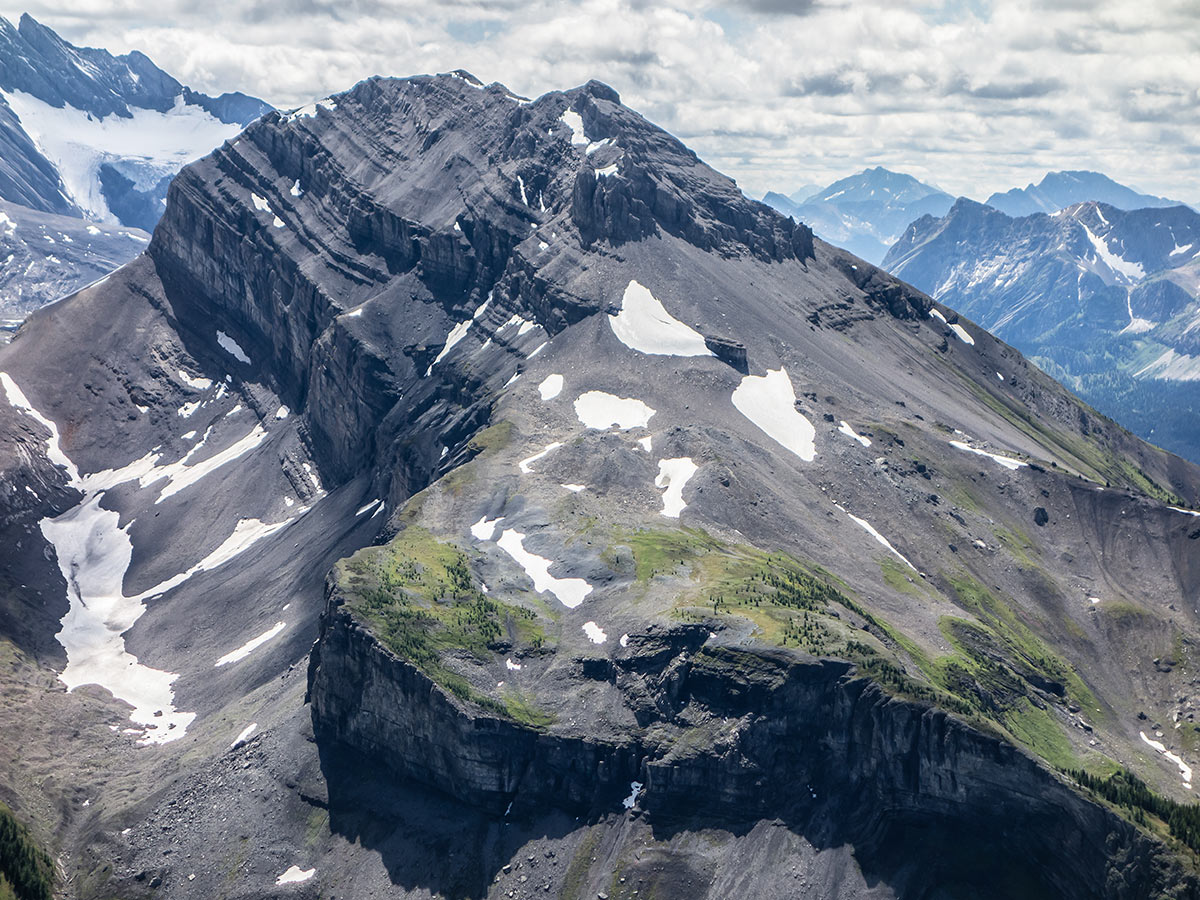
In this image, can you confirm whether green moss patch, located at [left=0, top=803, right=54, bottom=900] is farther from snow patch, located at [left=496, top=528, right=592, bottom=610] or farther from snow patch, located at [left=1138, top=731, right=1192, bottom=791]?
snow patch, located at [left=1138, top=731, right=1192, bottom=791]

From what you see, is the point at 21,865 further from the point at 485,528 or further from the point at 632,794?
the point at 485,528

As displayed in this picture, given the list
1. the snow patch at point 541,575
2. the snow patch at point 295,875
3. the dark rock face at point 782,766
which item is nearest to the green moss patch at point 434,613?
the dark rock face at point 782,766

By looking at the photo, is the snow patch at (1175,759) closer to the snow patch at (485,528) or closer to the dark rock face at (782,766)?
the dark rock face at (782,766)

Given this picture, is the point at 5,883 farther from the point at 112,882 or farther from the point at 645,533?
the point at 645,533

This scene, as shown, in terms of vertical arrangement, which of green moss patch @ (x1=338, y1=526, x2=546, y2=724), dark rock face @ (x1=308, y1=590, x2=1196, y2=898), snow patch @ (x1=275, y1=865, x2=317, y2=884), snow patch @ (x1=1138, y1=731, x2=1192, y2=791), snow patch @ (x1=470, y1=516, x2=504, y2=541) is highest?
green moss patch @ (x1=338, y1=526, x2=546, y2=724)

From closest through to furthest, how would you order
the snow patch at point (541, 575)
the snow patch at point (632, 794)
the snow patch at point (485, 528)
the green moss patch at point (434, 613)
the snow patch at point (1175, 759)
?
the snow patch at point (632, 794)
the green moss patch at point (434, 613)
the snow patch at point (1175, 759)
the snow patch at point (541, 575)
the snow patch at point (485, 528)

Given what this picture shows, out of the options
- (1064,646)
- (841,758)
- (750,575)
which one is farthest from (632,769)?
(1064,646)

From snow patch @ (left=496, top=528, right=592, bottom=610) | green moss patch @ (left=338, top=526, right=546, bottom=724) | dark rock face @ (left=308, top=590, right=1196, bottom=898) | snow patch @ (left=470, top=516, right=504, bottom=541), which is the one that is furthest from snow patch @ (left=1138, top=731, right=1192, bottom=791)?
snow patch @ (left=470, top=516, right=504, bottom=541)

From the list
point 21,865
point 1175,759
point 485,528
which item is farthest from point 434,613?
Answer: point 1175,759
